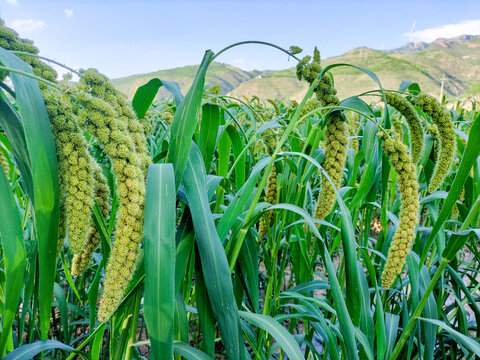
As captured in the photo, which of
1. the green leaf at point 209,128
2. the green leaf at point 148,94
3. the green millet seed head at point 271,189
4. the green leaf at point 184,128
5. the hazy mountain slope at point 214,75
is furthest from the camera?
the hazy mountain slope at point 214,75

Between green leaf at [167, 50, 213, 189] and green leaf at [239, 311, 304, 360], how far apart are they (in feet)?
1.51

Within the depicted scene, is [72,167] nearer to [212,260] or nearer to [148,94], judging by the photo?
[212,260]

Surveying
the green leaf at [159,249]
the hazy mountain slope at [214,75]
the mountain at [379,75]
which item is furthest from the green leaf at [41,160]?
the hazy mountain slope at [214,75]

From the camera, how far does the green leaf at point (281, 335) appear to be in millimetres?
848

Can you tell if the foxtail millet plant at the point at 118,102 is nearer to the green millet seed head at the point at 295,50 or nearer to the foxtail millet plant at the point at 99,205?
the foxtail millet plant at the point at 99,205

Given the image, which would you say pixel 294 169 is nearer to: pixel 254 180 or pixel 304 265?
pixel 254 180

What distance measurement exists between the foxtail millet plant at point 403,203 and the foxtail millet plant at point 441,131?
0.18 meters

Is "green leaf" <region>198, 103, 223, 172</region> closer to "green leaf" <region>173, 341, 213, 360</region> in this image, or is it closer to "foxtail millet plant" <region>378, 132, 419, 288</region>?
"foxtail millet plant" <region>378, 132, 419, 288</region>

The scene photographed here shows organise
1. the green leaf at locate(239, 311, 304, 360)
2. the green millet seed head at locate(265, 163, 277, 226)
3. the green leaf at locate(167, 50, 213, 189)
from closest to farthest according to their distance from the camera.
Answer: the green leaf at locate(167, 50, 213, 189) → the green leaf at locate(239, 311, 304, 360) → the green millet seed head at locate(265, 163, 277, 226)

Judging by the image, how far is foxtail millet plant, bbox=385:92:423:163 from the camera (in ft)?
3.44

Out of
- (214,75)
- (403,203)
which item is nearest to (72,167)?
(403,203)

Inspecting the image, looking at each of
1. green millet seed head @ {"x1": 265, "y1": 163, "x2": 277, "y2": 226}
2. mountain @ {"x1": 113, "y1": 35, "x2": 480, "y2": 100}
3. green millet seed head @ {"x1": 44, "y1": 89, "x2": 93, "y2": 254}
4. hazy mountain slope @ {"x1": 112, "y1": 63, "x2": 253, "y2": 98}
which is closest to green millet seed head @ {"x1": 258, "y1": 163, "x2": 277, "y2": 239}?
green millet seed head @ {"x1": 265, "y1": 163, "x2": 277, "y2": 226}

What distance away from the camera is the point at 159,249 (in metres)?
0.60

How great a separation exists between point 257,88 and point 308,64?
6041 cm
